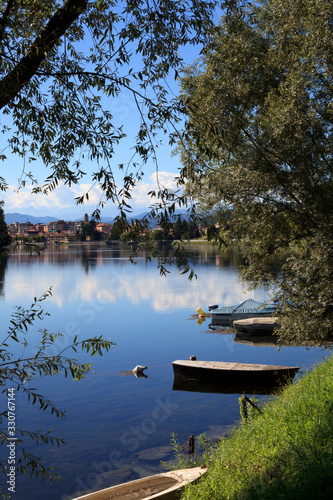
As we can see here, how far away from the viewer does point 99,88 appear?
7133 millimetres

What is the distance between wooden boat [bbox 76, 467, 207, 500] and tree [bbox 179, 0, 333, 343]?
8052 mm

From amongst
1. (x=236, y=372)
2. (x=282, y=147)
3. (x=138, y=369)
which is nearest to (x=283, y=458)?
(x=282, y=147)

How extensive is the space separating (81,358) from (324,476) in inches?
825

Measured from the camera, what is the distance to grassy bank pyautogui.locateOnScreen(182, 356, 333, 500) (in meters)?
5.58

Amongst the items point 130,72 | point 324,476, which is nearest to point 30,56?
point 130,72

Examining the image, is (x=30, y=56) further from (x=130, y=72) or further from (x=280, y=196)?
(x=280, y=196)

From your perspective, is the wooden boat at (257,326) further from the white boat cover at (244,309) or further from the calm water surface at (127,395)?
the white boat cover at (244,309)

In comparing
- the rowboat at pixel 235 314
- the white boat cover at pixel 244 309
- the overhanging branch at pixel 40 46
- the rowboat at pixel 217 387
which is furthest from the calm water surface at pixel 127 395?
the overhanging branch at pixel 40 46

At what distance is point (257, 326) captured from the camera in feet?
103

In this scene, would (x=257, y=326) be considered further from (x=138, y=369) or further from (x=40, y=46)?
(x=40, y=46)

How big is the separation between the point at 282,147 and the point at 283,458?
10.8 m

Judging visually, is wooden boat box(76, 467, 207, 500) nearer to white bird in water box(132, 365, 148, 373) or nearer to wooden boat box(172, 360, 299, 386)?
wooden boat box(172, 360, 299, 386)

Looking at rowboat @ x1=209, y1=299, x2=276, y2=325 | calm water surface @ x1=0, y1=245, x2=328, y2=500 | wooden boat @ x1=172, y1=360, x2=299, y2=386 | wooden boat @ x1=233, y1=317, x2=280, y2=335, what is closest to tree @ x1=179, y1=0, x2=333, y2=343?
wooden boat @ x1=172, y1=360, x2=299, y2=386

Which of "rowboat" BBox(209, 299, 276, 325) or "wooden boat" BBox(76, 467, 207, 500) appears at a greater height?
"wooden boat" BBox(76, 467, 207, 500)
